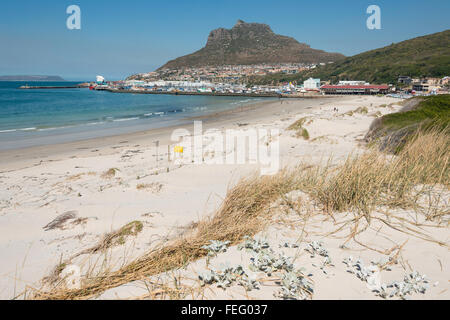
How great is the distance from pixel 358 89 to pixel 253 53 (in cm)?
11850

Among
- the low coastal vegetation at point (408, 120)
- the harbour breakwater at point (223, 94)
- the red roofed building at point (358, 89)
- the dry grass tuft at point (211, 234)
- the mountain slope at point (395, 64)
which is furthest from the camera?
the mountain slope at point (395, 64)

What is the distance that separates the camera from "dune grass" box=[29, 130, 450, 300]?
2.11m

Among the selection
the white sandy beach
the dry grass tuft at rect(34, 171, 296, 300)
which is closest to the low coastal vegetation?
the white sandy beach

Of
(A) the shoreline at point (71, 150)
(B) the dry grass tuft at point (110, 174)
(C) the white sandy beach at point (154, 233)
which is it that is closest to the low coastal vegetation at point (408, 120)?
(C) the white sandy beach at point (154, 233)

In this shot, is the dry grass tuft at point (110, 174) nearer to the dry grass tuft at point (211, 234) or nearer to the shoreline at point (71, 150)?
the dry grass tuft at point (211, 234)

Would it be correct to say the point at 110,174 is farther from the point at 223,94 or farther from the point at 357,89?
the point at 357,89

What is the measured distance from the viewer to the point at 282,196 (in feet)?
11.2

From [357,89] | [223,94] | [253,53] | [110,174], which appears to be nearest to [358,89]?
[357,89]

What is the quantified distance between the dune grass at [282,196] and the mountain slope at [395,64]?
8967 cm

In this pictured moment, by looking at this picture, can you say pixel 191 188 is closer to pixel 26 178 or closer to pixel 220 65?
pixel 26 178

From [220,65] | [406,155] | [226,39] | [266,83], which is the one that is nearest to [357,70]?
[266,83]

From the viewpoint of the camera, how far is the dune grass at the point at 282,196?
2.11 m

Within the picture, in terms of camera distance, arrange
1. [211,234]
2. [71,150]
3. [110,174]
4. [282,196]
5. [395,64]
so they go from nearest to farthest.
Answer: [211,234] < [282,196] < [110,174] < [71,150] < [395,64]
